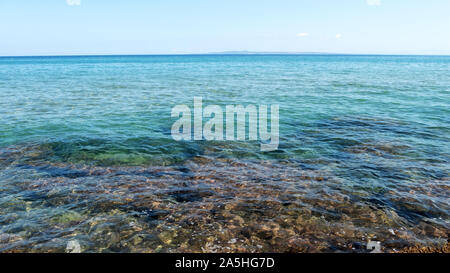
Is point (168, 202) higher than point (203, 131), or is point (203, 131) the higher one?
point (203, 131)

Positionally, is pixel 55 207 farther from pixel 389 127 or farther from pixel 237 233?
pixel 389 127

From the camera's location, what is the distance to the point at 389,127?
17891 millimetres

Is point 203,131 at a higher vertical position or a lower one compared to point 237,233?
higher

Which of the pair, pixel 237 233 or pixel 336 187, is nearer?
pixel 237 233

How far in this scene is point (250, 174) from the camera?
11492 millimetres

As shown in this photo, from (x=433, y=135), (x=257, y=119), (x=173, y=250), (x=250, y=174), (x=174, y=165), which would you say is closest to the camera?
(x=173, y=250)

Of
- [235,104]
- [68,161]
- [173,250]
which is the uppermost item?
[235,104]

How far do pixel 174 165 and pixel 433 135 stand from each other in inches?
588
